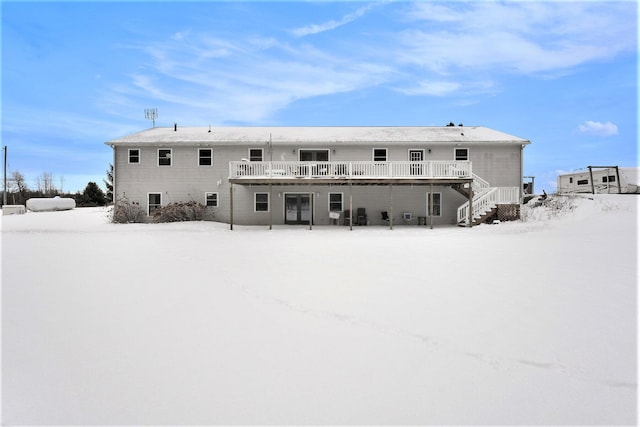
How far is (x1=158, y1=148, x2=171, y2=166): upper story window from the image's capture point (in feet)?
80.4

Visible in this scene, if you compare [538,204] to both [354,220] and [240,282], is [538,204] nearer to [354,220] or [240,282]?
[354,220]

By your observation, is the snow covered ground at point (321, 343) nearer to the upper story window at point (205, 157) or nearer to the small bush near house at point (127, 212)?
the small bush near house at point (127, 212)

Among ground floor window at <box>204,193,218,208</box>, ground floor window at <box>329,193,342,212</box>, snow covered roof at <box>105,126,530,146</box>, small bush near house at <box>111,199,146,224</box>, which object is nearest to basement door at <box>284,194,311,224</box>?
ground floor window at <box>329,193,342,212</box>

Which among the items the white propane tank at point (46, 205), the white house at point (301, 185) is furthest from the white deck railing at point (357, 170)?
the white propane tank at point (46, 205)

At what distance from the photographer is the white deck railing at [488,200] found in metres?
21.6

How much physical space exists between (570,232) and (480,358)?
1412 cm

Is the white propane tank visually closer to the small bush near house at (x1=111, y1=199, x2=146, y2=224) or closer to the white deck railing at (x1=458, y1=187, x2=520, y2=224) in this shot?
the small bush near house at (x1=111, y1=199, x2=146, y2=224)

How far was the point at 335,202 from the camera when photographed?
2464cm

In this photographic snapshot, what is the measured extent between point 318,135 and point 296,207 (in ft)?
16.5

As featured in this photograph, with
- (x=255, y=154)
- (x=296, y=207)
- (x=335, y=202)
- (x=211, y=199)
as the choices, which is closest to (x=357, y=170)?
(x=335, y=202)

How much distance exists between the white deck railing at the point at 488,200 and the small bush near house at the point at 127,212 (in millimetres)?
19640

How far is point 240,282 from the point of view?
7.57 metres

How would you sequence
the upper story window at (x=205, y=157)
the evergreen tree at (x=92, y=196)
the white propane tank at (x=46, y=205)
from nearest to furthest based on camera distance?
the upper story window at (x=205, y=157), the white propane tank at (x=46, y=205), the evergreen tree at (x=92, y=196)

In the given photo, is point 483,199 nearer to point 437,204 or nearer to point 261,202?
point 437,204
